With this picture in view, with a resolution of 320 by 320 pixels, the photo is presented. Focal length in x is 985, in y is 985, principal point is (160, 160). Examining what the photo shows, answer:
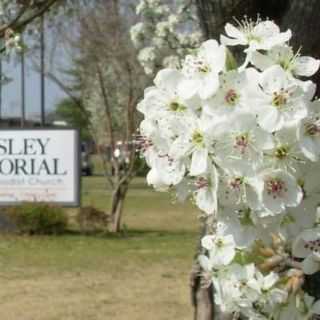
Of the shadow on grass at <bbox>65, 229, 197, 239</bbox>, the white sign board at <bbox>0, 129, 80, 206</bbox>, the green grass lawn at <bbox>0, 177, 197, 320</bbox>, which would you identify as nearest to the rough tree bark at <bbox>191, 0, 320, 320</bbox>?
the green grass lawn at <bbox>0, 177, 197, 320</bbox>

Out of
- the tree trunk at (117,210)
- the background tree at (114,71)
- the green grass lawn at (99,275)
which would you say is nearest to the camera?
the green grass lawn at (99,275)

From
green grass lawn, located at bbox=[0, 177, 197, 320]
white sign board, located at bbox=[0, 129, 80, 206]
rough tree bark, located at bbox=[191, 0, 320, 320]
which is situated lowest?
green grass lawn, located at bbox=[0, 177, 197, 320]

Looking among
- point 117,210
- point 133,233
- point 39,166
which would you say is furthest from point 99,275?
point 39,166

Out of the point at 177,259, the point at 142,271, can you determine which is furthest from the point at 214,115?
the point at 177,259

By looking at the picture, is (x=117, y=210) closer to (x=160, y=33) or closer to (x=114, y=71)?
(x=160, y=33)

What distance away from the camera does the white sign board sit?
59.1 ft

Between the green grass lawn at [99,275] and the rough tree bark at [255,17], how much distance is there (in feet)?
17.2

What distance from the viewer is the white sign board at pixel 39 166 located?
18.0 metres

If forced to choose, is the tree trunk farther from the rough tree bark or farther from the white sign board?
the rough tree bark

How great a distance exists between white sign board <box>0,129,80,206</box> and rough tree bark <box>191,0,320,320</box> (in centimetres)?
1402

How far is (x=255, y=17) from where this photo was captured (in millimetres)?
3775

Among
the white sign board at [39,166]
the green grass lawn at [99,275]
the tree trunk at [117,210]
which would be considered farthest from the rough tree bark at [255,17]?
the white sign board at [39,166]

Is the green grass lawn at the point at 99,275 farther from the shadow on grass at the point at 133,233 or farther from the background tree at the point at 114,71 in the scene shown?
the background tree at the point at 114,71

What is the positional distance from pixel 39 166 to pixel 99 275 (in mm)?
6459
